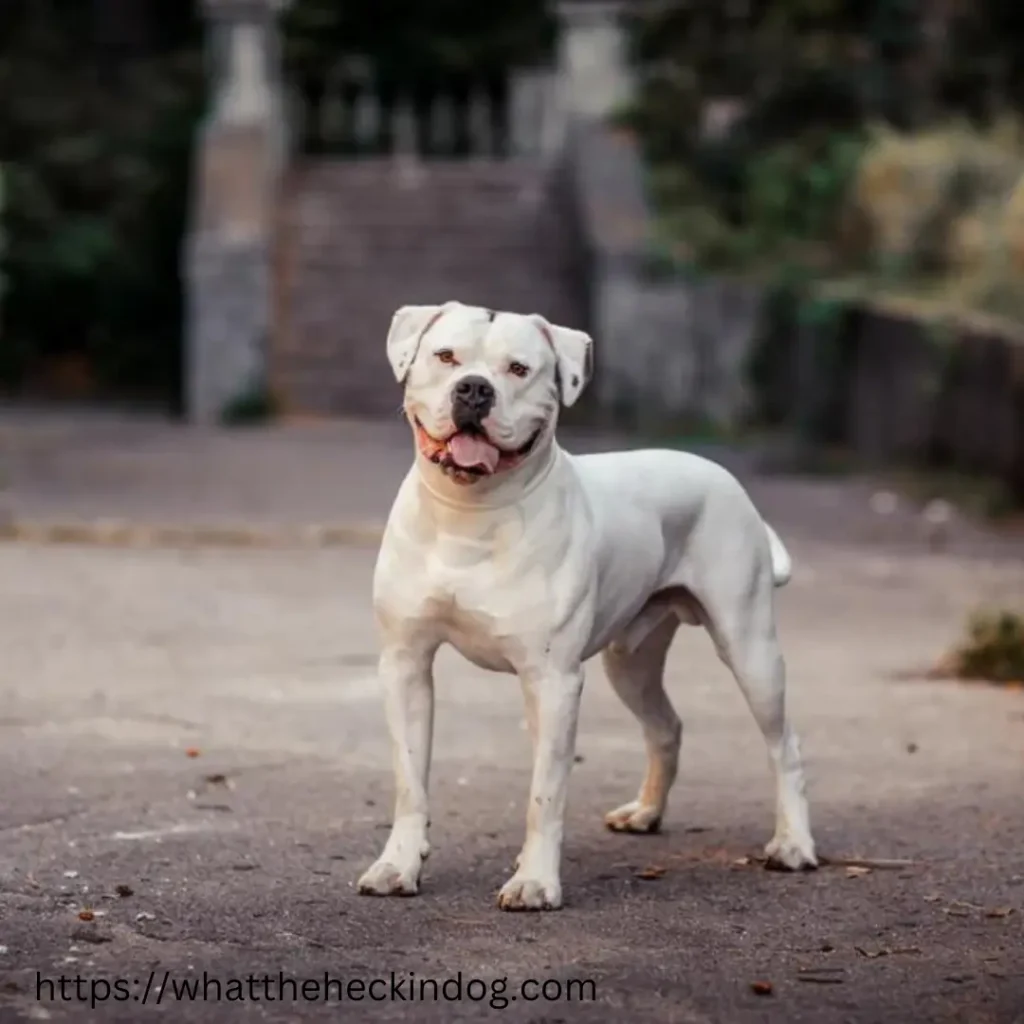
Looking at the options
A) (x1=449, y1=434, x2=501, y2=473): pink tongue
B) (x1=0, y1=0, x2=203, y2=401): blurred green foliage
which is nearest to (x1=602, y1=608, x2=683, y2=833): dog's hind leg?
(x1=449, y1=434, x2=501, y2=473): pink tongue

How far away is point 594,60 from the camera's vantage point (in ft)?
80.7

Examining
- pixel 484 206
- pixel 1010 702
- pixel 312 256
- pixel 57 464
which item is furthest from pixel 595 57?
pixel 1010 702

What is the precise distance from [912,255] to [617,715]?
1190cm

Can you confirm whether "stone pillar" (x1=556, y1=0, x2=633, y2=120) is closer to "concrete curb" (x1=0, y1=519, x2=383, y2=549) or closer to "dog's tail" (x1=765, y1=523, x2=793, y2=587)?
"concrete curb" (x1=0, y1=519, x2=383, y2=549)

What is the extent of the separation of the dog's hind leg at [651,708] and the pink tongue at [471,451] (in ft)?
4.19

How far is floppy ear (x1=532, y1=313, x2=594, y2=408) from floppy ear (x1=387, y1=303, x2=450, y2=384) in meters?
0.27

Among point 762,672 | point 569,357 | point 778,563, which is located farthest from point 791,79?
point 569,357

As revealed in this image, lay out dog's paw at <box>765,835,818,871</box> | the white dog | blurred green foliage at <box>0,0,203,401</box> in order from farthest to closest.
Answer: blurred green foliage at <box>0,0,203,401</box> < dog's paw at <box>765,835,818,871</box> < the white dog

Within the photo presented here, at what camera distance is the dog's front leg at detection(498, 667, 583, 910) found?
6.54m

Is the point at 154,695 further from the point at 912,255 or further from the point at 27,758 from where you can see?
the point at 912,255

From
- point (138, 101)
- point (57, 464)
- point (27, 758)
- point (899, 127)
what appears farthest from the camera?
point (138, 101)

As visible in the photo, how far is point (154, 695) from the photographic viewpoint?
996cm

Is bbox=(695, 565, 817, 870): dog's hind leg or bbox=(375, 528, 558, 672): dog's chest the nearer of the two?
bbox=(375, 528, 558, 672): dog's chest

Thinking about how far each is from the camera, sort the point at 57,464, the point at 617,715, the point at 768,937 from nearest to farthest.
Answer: the point at 768,937
the point at 617,715
the point at 57,464
